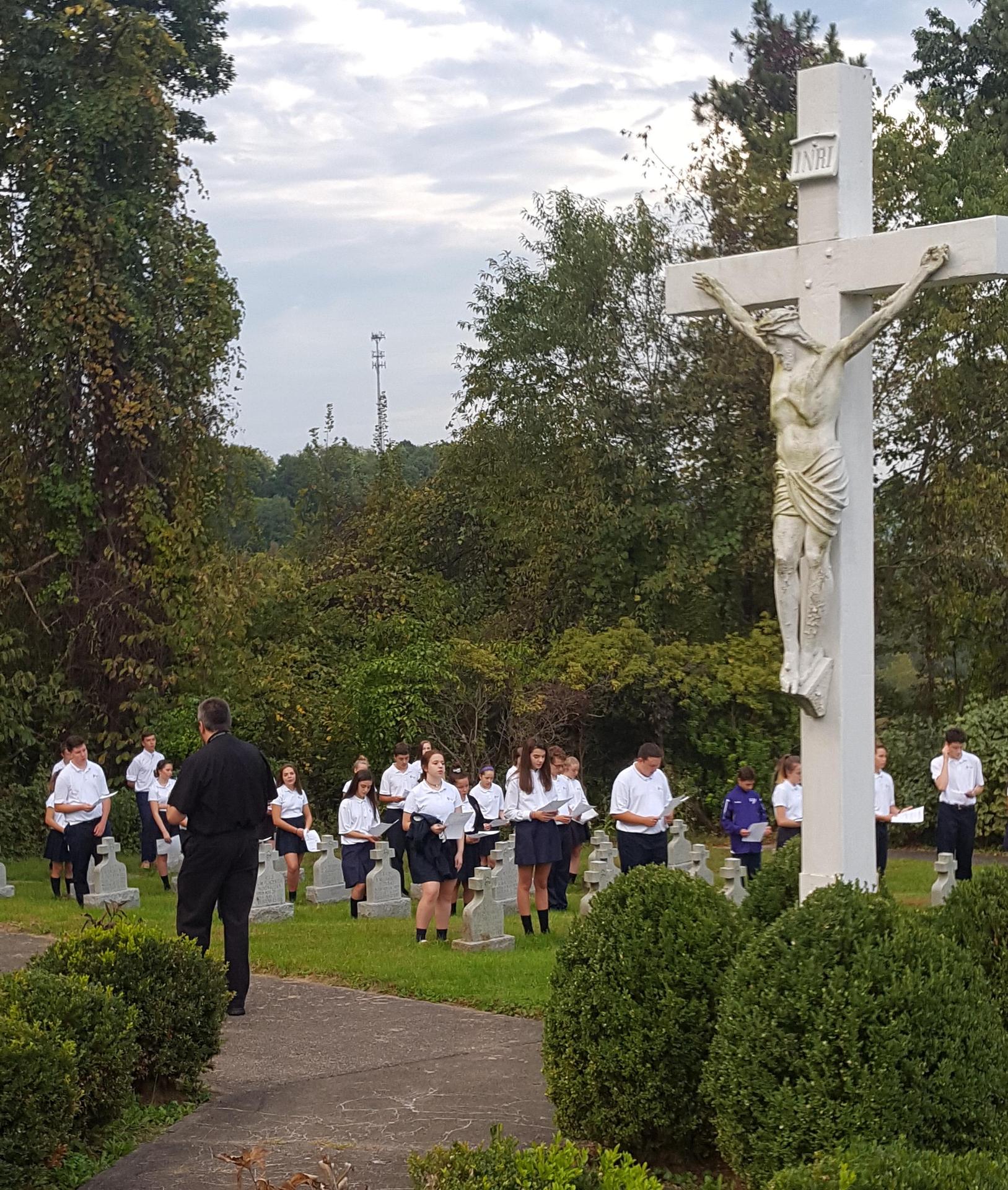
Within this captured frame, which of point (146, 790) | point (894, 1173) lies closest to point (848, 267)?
point (894, 1173)

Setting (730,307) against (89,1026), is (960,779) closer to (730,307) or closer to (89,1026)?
(730,307)

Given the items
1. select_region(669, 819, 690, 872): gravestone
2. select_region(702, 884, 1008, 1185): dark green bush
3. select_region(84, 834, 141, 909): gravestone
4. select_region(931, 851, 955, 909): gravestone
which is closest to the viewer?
select_region(702, 884, 1008, 1185): dark green bush

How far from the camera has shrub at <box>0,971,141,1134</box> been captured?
687 centimetres

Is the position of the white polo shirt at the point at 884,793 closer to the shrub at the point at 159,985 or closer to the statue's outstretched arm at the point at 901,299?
the statue's outstretched arm at the point at 901,299

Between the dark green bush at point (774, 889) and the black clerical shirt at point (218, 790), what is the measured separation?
11.2 feet

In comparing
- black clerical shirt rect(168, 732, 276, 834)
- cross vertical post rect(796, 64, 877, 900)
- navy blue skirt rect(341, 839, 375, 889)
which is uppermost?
cross vertical post rect(796, 64, 877, 900)

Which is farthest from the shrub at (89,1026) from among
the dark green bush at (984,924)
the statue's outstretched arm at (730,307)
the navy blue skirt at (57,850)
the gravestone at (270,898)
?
the navy blue skirt at (57,850)

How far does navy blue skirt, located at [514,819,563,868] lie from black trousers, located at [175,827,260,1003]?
5.07 meters

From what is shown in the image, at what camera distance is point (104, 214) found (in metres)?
25.2

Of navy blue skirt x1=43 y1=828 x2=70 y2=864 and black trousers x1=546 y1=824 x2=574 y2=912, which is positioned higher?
navy blue skirt x1=43 y1=828 x2=70 y2=864

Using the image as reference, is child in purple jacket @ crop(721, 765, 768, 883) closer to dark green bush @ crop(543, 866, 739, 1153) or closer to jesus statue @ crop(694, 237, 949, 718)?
jesus statue @ crop(694, 237, 949, 718)

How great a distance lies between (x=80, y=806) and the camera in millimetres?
16531

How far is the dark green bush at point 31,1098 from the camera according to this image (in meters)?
6.13

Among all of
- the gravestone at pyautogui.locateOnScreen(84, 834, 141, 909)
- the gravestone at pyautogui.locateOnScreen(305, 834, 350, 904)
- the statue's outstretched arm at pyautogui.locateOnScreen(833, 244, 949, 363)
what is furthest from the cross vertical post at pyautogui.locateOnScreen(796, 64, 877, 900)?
the gravestone at pyautogui.locateOnScreen(305, 834, 350, 904)
